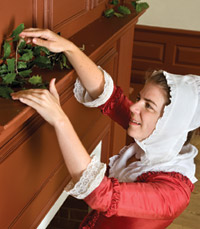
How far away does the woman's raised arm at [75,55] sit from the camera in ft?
5.33

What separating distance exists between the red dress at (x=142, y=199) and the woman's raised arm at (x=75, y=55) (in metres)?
0.49

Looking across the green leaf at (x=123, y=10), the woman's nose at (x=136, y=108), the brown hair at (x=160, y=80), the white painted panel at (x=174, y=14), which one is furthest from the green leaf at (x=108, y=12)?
the white painted panel at (x=174, y=14)

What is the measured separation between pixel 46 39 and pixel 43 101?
368 mm

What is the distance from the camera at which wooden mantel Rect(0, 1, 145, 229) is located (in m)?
1.54

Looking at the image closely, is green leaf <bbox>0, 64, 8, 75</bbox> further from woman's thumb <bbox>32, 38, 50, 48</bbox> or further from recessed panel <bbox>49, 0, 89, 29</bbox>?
recessed panel <bbox>49, 0, 89, 29</bbox>

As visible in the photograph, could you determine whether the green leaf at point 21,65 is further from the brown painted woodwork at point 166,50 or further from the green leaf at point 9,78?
the brown painted woodwork at point 166,50

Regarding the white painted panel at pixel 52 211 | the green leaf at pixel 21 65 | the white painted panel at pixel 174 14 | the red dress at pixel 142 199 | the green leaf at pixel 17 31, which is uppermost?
the green leaf at pixel 17 31

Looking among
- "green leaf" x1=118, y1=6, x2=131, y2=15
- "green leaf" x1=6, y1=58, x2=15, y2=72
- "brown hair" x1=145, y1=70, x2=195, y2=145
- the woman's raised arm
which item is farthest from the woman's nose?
"green leaf" x1=118, y1=6, x2=131, y2=15

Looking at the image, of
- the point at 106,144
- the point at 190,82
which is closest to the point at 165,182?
the point at 190,82

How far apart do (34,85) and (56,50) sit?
0.21 metres

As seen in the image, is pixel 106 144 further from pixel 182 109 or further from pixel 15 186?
pixel 15 186

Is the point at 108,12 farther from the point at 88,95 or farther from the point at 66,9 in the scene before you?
the point at 88,95

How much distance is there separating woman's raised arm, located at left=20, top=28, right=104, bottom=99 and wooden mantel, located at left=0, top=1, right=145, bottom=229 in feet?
0.19

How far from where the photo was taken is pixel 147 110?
76.6 inches
